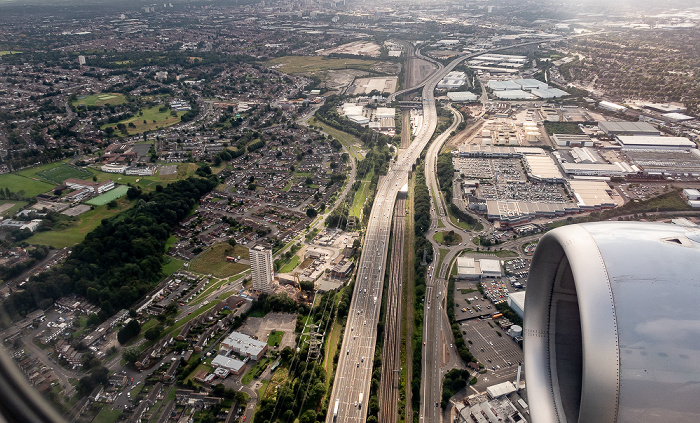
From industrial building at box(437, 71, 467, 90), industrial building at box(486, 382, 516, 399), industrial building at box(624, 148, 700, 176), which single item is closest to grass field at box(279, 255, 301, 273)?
industrial building at box(486, 382, 516, 399)

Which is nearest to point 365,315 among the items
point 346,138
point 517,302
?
point 517,302

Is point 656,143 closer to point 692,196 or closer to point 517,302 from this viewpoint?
point 692,196

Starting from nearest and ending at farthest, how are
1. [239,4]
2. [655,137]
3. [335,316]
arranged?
[335,316] → [655,137] → [239,4]

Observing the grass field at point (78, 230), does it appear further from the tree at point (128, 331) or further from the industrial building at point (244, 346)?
→ the industrial building at point (244, 346)

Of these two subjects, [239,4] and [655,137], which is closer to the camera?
[655,137]

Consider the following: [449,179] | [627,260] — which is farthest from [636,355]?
[449,179]

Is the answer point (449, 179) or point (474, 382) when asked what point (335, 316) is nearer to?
point (474, 382)

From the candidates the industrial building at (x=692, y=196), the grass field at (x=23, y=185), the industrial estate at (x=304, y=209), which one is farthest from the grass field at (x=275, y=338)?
the industrial building at (x=692, y=196)
